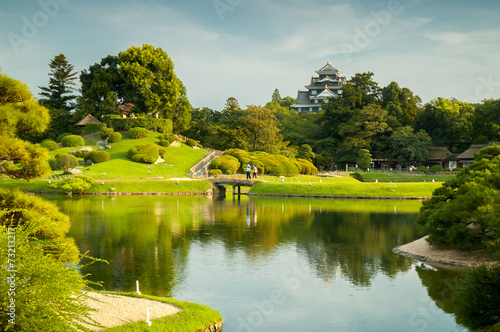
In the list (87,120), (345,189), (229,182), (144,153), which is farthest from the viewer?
(87,120)

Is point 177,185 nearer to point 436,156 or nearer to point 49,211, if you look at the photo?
point 49,211

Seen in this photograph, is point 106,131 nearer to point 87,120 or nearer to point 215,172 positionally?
point 87,120

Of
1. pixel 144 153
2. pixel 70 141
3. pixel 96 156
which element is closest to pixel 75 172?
pixel 96 156

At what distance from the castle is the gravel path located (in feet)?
385

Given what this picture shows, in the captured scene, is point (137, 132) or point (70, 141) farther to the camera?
point (137, 132)

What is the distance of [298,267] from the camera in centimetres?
1870

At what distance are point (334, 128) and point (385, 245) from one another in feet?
197

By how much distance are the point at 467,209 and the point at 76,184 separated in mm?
40411

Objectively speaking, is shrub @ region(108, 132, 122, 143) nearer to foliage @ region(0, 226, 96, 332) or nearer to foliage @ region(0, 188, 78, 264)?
foliage @ region(0, 188, 78, 264)

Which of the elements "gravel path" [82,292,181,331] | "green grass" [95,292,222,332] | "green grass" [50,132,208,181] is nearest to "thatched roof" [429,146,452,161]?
"green grass" [50,132,208,181]

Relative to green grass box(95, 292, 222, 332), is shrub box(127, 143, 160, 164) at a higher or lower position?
higher

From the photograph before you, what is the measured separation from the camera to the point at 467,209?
689 inches

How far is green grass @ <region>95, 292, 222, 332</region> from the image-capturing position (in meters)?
10.1

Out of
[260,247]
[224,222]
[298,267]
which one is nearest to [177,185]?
[224,222]
